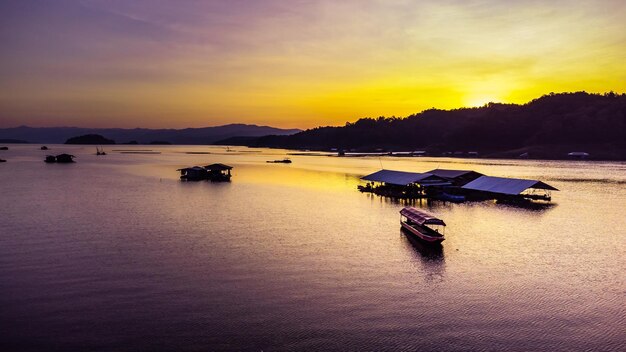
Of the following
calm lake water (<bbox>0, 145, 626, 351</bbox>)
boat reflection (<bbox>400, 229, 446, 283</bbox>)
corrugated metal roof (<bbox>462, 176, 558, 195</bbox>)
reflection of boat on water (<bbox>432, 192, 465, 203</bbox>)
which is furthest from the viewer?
reflection of boat on water (<bbox>432, 192, 465, 203</bbox>)

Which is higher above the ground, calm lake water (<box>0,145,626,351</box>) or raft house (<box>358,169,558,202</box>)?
raft house (<box>358,169,558,202</box>)

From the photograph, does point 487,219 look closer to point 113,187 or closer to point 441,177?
point 441,177

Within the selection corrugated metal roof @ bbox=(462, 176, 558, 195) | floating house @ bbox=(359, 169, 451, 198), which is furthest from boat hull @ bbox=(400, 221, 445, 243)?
floating house @ bbox=(359, 169, 451, 198)

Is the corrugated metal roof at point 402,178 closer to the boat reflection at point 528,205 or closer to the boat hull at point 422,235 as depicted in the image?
the boat reflection at point 528,205

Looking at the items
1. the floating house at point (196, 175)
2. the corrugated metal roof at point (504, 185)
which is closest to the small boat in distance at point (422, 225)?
the corrugated metal roof at point (504, 185)

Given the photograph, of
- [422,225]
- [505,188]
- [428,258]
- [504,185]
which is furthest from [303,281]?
[504,185]

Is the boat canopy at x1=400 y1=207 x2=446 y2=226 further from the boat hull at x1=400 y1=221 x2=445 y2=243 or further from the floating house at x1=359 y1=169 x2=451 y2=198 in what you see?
the floating house at x1=359 y1=169 x2=451 y2=198

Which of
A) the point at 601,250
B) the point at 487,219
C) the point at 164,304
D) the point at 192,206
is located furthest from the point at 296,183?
the point at 164,304
